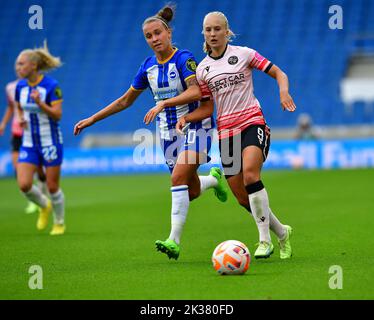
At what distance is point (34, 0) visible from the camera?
3712 centimetres

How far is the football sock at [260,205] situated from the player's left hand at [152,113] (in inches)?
43.8

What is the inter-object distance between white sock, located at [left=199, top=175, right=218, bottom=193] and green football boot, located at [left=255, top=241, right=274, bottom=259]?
1518mm

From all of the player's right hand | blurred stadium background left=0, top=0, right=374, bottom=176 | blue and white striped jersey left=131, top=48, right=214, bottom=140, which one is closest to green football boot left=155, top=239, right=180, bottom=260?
blue and white striped jersey left=131, top=48, right=214, bottom=140

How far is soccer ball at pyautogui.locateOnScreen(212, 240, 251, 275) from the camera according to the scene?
23.5 ft

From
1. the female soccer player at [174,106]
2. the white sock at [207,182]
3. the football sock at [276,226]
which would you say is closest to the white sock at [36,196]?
the white sock at [207,182]

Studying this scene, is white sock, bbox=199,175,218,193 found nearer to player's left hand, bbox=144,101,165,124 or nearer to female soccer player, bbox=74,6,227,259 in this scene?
female soccer player, bbox=74,6,227,259

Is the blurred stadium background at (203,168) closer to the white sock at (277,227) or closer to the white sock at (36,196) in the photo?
the white sock at (277,227)

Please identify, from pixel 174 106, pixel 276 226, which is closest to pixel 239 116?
pixel 174 106

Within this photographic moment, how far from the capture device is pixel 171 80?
857cm

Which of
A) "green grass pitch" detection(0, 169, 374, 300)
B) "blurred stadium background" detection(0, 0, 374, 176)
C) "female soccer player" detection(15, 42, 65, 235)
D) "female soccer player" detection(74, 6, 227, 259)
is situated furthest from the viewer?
"blurred stadium background" detection(0, 0, 374, 176)

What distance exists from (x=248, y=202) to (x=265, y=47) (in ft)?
81.6

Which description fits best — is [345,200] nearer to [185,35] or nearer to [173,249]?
[173,249]

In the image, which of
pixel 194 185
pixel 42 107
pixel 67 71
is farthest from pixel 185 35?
pixel 194 185

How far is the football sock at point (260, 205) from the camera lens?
793 centimetres
